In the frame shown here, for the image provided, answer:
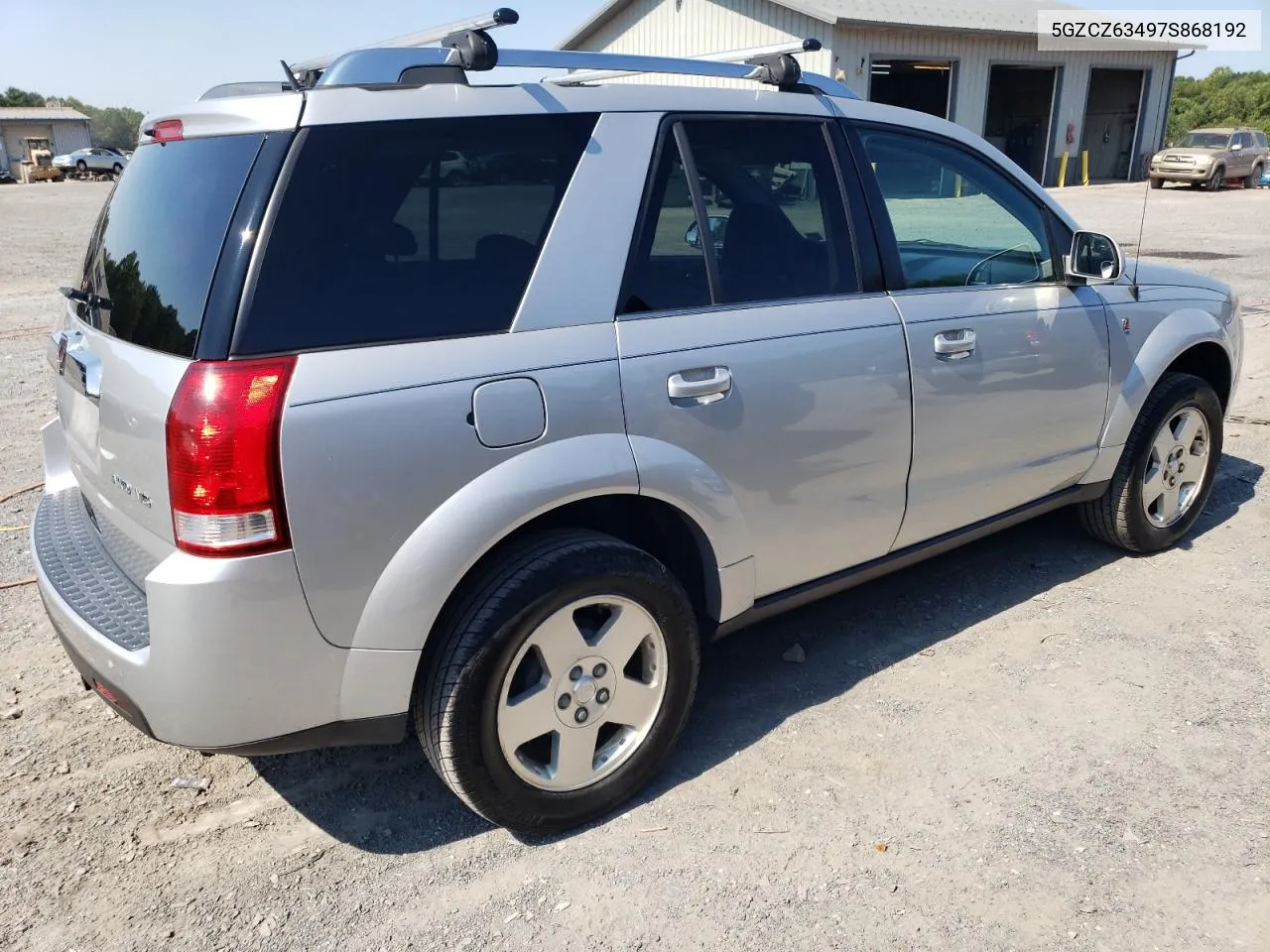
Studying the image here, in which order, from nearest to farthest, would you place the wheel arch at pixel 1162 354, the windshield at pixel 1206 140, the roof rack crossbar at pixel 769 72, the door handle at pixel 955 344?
the roof rack crossbar at pixel 769 72
the door handle at pixel 955 344
the wheel arch at pixel 1162 354
the windshield at pixel 1206 140

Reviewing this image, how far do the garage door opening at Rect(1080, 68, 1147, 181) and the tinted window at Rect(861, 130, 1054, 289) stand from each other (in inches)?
1309

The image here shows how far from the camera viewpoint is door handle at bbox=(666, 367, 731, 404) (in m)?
2.74

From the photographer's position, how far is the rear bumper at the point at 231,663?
7.30 feet

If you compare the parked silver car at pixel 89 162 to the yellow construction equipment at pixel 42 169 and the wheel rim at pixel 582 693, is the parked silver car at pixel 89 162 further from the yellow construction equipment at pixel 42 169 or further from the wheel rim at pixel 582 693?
the wheel rim at pixel 582 693

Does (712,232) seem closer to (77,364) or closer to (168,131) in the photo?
(168,131)

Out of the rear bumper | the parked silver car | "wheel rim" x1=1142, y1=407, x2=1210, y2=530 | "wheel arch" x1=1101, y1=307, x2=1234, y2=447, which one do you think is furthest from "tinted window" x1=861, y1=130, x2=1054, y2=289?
the parked silver car

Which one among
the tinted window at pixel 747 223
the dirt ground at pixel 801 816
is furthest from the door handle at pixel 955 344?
the dirt ground at pixel 801 816

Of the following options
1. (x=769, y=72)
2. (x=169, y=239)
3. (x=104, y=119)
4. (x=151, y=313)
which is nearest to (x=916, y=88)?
(x=769, y=72)

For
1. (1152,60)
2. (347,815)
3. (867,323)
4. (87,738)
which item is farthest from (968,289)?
(1152,60)

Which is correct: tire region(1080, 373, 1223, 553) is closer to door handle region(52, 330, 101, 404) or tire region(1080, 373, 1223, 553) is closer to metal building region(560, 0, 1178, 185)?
door handle region(52, 330, 101, 404)

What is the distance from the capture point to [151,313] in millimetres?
2451

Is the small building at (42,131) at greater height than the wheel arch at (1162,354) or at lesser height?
greater

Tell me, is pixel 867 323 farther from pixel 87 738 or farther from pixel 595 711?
pixel 87 738

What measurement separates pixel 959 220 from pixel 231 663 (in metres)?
2.95
